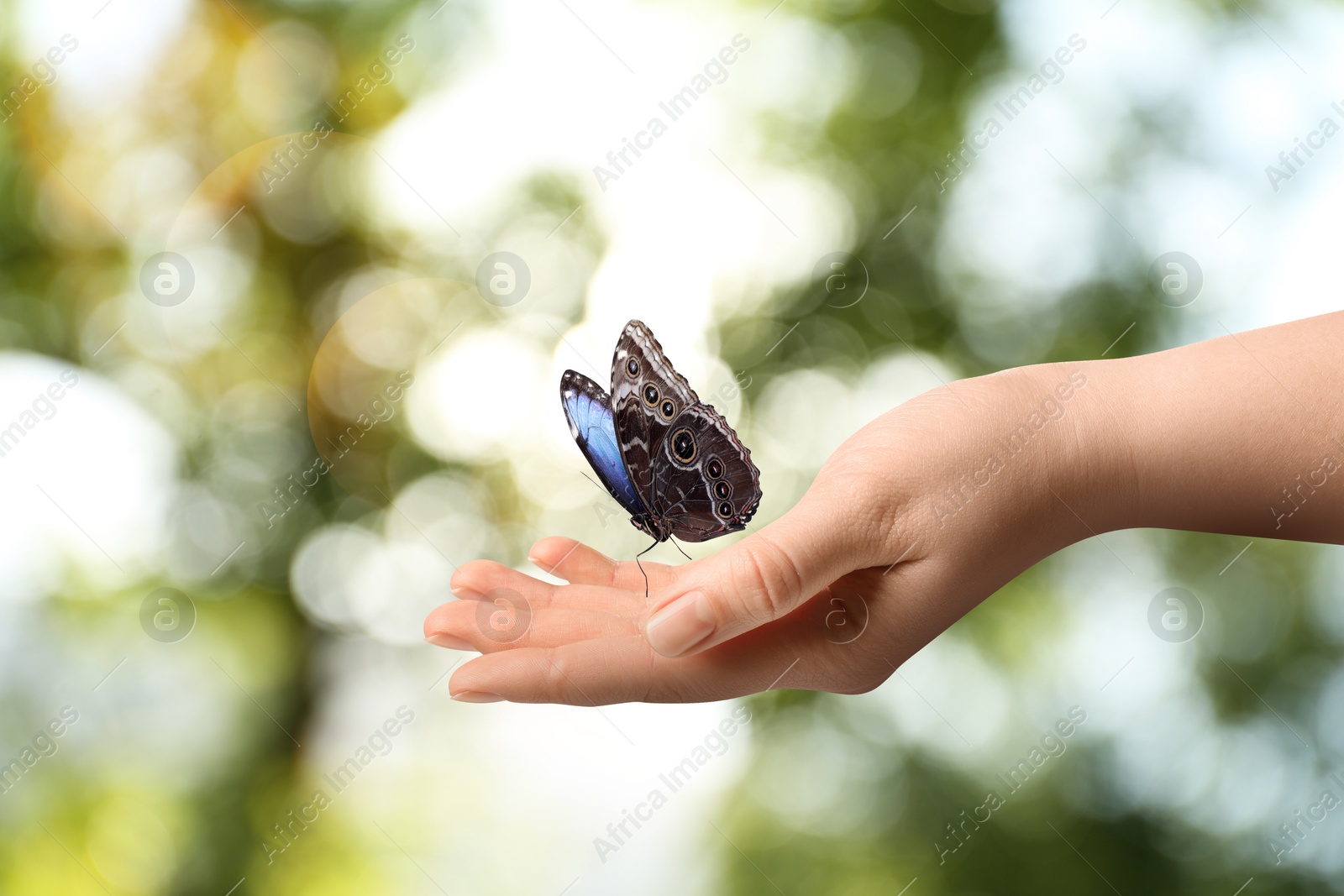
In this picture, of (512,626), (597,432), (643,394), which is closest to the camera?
(512,626)

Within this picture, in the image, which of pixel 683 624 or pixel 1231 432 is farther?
pixel 1231 432

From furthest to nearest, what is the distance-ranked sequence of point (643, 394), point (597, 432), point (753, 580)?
point (597, 432), point (643, 394), point (753, 580)

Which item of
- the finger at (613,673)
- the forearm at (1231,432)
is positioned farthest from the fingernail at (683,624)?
the forearm at (1231,432)

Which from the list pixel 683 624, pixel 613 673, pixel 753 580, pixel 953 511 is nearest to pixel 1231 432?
pixel 953 511

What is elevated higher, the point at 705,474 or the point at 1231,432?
the point at 1231,432

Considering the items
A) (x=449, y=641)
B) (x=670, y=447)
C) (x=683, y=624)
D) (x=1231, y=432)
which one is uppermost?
(x=1231, y=432)

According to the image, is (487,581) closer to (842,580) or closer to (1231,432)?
(842,580)

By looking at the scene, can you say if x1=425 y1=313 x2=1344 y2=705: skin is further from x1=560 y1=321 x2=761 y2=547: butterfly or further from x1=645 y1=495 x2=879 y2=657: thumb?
x1=560 y1=321 x2=761 y2=547: butterfly

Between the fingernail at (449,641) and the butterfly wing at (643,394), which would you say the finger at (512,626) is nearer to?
the fingernail at (449,641)

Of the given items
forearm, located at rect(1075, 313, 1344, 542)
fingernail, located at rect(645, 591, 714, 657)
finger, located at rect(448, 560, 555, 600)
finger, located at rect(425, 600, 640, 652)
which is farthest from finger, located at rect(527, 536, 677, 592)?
forearm, located at rect(1075, 313, 1344, 542)
